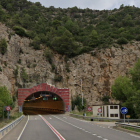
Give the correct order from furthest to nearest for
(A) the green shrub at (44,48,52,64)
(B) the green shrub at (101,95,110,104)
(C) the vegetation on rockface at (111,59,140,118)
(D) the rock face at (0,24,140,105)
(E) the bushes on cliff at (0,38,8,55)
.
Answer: (A) the green shrub at (44,48,52,64)
(D) the rock face at (0,24,140,105)
(B) the green shrub at (101,95,110,104)
(E) the bushes on cliff at (0,38,8,55)
(C) the vegetation on rockface at (111,59,140,118)

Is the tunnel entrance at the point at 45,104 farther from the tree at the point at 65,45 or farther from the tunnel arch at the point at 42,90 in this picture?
the tree at the point at 65,45

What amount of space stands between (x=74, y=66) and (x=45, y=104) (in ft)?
59.8

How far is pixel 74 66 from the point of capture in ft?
244

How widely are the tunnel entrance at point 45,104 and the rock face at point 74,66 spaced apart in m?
4.29

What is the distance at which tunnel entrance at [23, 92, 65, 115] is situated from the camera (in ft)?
214

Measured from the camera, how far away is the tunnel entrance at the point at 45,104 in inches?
2568

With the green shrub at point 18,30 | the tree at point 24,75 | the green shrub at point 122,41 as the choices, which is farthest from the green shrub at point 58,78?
the green shrub at point 122,41

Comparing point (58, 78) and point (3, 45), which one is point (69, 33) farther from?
point (3, 45)

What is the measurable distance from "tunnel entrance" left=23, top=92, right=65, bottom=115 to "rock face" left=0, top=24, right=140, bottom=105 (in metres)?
4.29

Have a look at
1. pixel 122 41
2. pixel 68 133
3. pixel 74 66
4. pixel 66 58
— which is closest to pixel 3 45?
pixel 66 58

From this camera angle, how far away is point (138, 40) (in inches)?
3295

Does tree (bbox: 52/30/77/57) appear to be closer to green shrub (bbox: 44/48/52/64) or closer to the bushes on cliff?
green shrub (bbox: 44/48/52/64)

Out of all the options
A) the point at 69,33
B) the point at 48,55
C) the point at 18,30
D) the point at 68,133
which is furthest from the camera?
the point at 69,33

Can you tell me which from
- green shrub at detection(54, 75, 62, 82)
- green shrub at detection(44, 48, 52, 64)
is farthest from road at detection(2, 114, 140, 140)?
green shrub at detection(44, 48, 52, 64)
